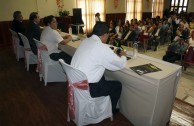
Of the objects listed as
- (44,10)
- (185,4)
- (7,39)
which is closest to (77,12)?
(44,10)

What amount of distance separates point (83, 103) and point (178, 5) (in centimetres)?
1494

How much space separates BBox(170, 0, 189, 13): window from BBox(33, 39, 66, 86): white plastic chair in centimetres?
1341

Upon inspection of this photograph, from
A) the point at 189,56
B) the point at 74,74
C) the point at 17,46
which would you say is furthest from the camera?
the point at 17,46

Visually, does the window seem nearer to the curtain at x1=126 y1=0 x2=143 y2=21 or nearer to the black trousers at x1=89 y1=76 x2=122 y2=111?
the curtain at x1=126 y1=0 x2=143 y2=21

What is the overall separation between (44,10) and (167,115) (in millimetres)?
7007

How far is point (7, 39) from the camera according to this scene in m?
6.96

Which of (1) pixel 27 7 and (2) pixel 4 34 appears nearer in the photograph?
(2) pixel 4 34

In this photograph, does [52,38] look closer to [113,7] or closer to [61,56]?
[61,56]

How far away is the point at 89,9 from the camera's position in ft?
29.7

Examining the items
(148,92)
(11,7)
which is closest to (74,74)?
(148,92)

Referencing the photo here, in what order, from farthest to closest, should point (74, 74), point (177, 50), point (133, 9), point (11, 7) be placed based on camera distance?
point (133, 9) → point (11, 7) → point (177, 50) → point (74, 74)

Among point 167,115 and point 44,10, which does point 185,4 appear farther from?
point 167,115

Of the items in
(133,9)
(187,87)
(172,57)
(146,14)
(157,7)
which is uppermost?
(157,7)

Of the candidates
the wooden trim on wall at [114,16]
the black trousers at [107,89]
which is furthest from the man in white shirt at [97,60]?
the wooden trim on wall at [114,16]
